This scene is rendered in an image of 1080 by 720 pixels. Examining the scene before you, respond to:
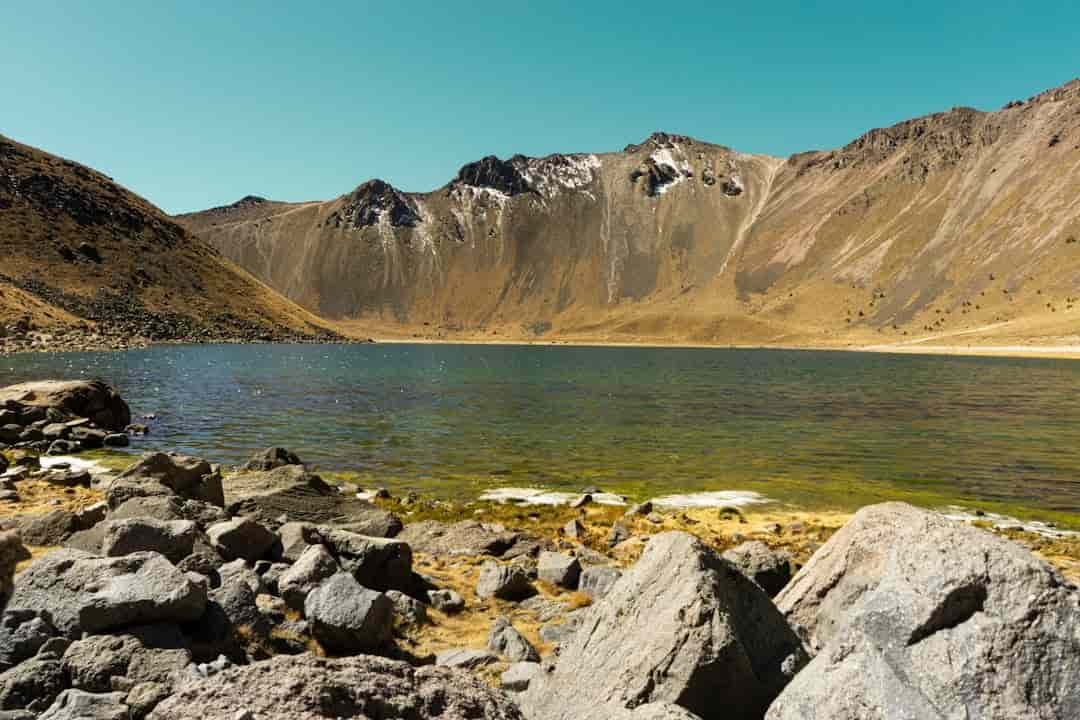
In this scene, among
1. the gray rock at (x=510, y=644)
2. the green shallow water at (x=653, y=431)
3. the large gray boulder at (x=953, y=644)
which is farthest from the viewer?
the green shallow water at (x=653, y=431)

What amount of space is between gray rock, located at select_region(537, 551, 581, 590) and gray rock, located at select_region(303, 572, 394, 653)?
18.1 ft

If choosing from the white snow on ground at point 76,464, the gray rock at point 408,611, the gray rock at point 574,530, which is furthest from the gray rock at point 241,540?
the white snow on ground at point 76,464

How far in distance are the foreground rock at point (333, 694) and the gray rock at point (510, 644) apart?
421cm

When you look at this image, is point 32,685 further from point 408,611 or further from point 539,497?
point 539,497

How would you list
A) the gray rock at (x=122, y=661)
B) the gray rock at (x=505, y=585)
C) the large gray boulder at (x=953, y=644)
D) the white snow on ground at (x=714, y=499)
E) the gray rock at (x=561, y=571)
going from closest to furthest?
1. the large gray boulder at (x=953, y=644)
2. the gray rock at (x=122, y=661)
3. the gray rock at (x=505, y=585)
4. the gray rock at (x=561, y=571)
5. the white snow on ground at (x=714, y=499)

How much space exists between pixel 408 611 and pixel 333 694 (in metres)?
6.96

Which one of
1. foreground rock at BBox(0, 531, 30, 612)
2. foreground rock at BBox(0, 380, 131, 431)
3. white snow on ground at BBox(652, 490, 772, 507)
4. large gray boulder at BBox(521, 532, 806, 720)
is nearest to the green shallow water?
white snow on ground at BBox(652, 490, 772, 507)

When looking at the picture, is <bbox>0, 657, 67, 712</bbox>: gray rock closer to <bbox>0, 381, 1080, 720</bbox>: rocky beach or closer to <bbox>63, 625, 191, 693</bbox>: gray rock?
<bbox>0, 381, 1080, 720</bbox>: rocky beach

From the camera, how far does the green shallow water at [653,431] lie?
28.1m

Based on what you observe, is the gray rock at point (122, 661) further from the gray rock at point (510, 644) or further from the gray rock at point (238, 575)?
the gray rock at point (510, 644)

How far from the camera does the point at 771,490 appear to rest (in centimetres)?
2673

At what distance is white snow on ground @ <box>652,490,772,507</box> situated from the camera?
24.5 meters

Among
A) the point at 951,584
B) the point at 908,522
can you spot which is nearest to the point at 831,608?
the point at 908,522

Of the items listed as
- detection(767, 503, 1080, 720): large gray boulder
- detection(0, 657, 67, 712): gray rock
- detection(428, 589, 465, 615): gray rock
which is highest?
detection(767, 503, 1080, 720): large gray boulder
